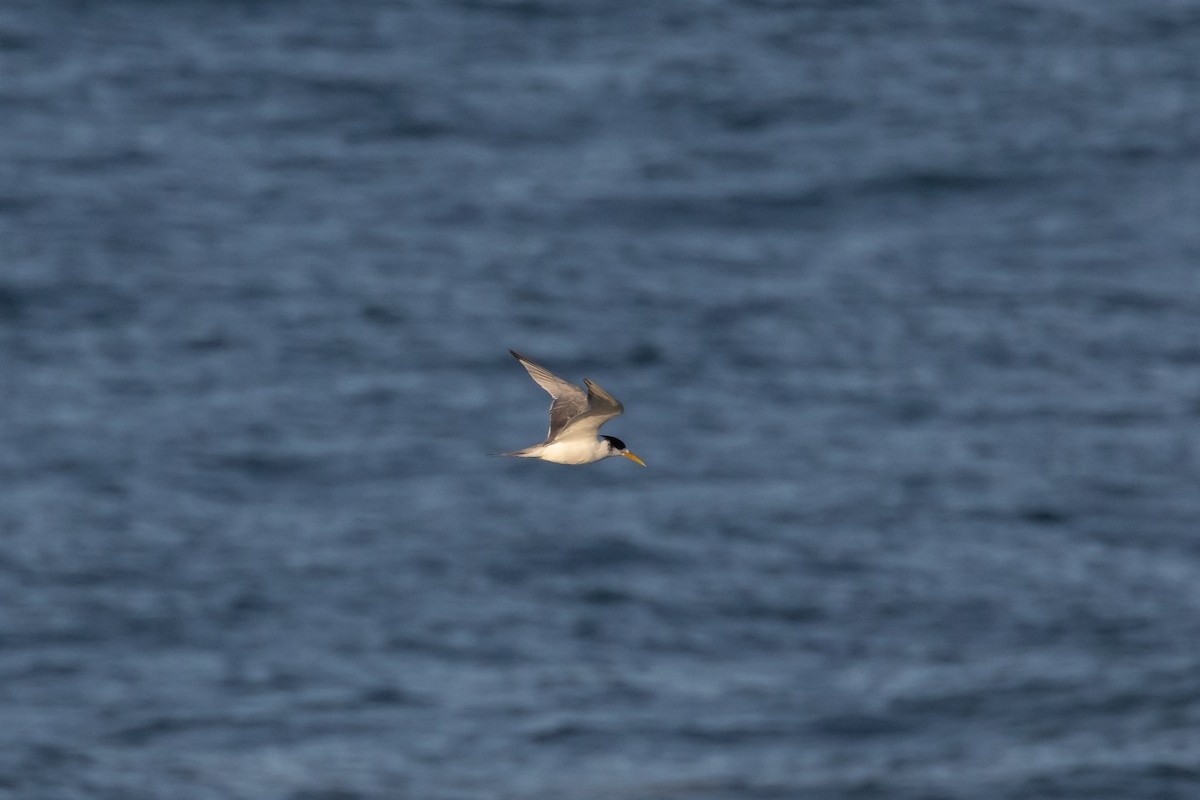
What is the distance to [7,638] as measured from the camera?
40031 mm

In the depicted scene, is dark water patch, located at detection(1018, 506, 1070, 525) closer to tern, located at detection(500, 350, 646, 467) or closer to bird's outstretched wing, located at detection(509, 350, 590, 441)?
tern, located at detection(500, 350, 646, 467)

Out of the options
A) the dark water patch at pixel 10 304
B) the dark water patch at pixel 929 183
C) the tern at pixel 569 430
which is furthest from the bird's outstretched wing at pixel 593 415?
the dark water patch at pixel 929 183

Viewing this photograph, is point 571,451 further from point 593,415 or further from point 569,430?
point 593,415

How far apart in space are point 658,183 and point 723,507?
755 inches

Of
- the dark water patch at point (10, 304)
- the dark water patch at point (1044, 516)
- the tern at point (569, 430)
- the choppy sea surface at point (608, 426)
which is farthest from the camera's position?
the dark water patch at point (10, 304)

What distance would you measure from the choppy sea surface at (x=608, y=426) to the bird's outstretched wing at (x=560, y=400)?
21.8 m

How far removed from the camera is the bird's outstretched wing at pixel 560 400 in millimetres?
12266

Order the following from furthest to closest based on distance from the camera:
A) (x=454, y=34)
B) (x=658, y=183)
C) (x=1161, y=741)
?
(x=454, y=34)
(x=658, y=183)
(x=1161, y=741)

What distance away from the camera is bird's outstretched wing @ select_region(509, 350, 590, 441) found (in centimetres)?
1227

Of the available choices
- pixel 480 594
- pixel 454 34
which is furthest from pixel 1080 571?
pixel 454 34

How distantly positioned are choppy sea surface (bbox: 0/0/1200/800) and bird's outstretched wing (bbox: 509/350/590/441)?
21.8 meters

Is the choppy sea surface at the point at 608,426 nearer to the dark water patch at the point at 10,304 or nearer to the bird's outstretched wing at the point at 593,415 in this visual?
the dark water patch at the point at 10,304

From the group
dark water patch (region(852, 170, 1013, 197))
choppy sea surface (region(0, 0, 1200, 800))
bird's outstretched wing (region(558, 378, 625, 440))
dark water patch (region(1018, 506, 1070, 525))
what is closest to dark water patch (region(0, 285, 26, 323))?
choppy sea surface (region(0, 0, 1200, 800))

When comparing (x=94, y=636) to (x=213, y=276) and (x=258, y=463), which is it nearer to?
(x=258, y=463)
